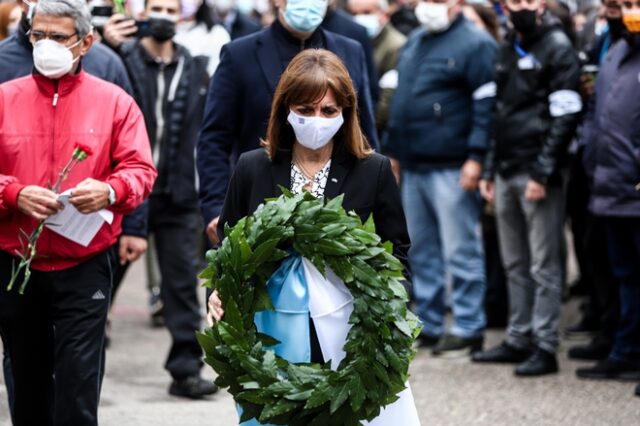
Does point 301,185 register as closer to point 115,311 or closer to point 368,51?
point 368,51

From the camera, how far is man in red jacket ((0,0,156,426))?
20.3ft

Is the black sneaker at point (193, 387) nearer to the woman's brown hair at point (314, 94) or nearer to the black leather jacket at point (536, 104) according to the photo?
the black leather jacket at point (536, 104)

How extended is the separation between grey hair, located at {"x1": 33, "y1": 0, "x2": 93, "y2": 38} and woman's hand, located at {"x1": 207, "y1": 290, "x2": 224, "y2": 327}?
1746mm

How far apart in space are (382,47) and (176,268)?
4.07 meters

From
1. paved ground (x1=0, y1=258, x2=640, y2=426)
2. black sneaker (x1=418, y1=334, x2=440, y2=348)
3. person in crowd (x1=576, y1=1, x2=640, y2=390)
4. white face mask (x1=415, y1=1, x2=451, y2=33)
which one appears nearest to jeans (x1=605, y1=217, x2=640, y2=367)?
person in crowd (x1=576, y1=1, x2=640, y2=390)

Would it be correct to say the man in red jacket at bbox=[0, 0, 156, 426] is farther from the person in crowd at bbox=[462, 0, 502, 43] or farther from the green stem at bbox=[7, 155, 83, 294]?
the person in crowd at bbox=[462, 0, 502, 43]

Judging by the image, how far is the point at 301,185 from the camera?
5.60 m

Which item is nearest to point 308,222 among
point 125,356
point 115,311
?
point 125,356

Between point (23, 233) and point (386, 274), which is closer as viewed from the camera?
point (386, 274)

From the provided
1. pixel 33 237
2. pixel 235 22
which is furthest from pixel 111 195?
pixel 235 22

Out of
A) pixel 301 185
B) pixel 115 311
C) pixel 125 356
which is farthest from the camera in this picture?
pixel 115 311

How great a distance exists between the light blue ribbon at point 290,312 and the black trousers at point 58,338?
4.05ft

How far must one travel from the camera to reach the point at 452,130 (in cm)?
1002

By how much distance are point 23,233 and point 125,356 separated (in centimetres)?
389
